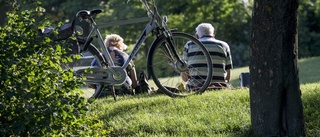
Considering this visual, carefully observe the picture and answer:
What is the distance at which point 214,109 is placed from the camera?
24.8 ft

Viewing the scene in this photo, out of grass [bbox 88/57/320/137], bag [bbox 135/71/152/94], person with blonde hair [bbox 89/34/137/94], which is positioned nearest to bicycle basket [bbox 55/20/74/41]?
grass [bbox 88/57/320/137]

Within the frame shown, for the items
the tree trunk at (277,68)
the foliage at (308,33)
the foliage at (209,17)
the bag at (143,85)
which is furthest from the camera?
the foliage at (308,33)

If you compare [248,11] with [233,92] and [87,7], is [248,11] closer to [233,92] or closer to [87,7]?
[87,7]

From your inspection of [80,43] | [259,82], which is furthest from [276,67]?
[80,43]

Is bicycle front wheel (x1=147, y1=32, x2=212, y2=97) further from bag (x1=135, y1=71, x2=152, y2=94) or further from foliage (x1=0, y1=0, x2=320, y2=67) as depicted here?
foliage (x1=0, y1=0, x2=320, y2=67)

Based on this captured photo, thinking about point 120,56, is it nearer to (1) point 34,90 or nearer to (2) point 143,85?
(2) point 143,85

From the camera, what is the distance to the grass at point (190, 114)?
22.9ft

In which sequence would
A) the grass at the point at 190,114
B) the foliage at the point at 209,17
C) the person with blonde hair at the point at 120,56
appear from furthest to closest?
1. the foliage at the point at 209,17
2. the person with blonde hair at the point at 120,56
3. the grass at the point at 190,114

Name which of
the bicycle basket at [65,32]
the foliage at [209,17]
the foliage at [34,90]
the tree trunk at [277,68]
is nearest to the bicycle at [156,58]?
the bicycle basket at [65,32]

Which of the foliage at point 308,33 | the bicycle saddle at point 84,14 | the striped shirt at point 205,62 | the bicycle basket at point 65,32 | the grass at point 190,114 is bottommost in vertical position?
the grass at point 190,114

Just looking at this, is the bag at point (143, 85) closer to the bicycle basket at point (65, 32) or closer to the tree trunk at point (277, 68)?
the bicycle basket at point (65, 32)

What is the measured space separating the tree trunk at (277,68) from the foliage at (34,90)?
1.49m

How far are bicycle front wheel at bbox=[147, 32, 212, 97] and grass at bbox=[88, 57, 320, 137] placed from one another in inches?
7.2

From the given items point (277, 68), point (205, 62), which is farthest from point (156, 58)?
point (277, 68)
